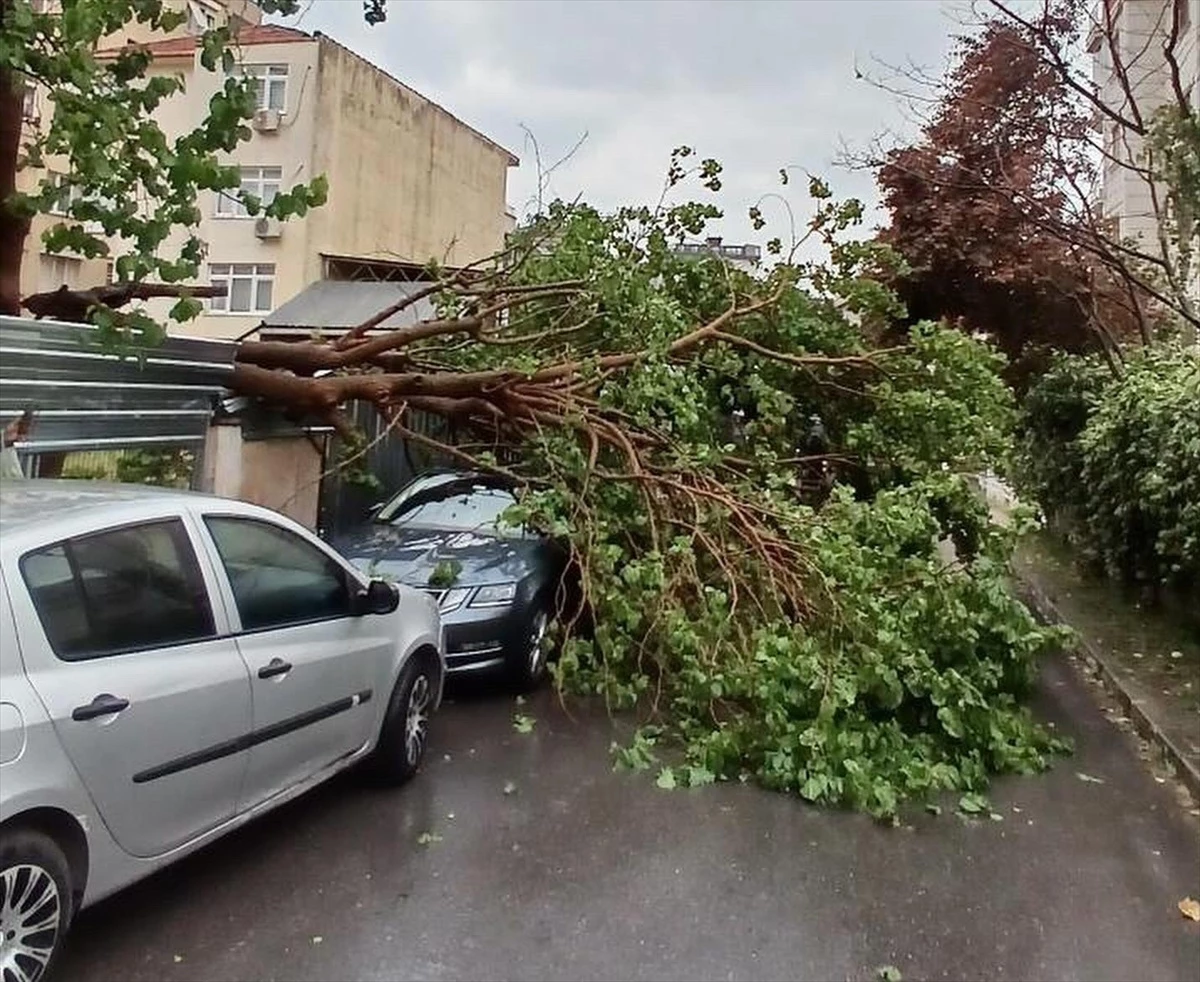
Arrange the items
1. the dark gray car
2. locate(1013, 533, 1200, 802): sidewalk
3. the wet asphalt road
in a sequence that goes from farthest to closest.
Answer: the dark gray car → locate(1013, 533, 1200, 802): sidewalk → the wet asphalt road

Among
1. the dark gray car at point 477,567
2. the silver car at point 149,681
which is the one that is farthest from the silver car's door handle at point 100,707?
the dark gray car at point 477,567

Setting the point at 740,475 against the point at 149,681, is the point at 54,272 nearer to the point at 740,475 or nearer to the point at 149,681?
the point at 740,475

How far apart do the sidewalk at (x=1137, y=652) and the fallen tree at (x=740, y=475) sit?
83 centimetres

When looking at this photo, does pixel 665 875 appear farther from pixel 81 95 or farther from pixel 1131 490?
pixel 1131 490

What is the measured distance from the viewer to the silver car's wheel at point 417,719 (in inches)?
253

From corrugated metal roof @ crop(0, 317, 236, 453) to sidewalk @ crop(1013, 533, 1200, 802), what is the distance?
21.3 ft

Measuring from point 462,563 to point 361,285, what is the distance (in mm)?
21325

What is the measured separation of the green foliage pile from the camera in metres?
7.09

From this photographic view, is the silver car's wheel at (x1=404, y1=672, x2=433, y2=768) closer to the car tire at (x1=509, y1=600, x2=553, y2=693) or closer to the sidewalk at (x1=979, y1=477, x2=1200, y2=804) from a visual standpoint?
the car tire at (x1=509, y1=600, x2=553, y2=693)

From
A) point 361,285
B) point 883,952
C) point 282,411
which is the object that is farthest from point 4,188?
point 361,285

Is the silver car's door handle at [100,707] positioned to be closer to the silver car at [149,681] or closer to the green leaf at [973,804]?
the silver car at [149,681]

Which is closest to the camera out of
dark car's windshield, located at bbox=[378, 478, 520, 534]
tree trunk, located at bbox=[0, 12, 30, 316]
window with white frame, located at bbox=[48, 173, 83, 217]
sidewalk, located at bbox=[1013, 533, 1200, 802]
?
window with white frame, located at bbox=[48, 173, 83, 217]

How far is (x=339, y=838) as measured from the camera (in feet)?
18.6

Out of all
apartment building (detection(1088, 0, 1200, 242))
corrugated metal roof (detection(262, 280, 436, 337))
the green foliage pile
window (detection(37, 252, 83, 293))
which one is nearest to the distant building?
the green foliage pile
